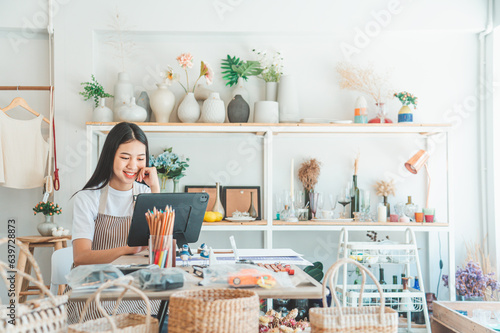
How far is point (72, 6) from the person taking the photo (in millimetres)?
4105

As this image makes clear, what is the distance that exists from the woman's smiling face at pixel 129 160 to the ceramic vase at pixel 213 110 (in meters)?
1.61

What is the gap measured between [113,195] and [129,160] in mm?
230

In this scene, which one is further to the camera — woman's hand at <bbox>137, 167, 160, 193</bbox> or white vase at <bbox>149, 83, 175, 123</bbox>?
white vase at <bbox>149, 83, 175, 123</bbox>

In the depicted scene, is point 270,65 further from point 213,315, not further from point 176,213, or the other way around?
point 213,315

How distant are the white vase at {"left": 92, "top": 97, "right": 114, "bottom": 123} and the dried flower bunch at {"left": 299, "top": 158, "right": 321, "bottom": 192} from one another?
5.45ft

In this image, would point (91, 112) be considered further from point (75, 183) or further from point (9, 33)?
point (9, 33)

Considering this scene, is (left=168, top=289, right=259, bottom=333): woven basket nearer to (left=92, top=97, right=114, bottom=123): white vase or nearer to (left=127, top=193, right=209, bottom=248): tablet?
(left=127, top=193, right=209, bottom=248): tablet

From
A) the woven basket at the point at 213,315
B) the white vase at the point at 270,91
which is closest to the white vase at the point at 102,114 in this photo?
the white vase at the point at 270,91

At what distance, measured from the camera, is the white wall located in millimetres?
4109

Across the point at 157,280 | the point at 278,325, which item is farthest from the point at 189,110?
the point at 157,280

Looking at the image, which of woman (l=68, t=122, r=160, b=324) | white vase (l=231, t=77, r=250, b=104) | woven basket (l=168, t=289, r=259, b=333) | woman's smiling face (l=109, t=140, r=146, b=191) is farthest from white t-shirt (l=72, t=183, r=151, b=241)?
white vase (l=231, t=77, r=250, b=104)

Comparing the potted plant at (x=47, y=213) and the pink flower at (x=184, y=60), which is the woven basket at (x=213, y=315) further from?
the pink flower at (x=184, y=60)

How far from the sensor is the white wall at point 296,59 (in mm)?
4109

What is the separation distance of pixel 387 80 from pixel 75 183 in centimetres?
282
